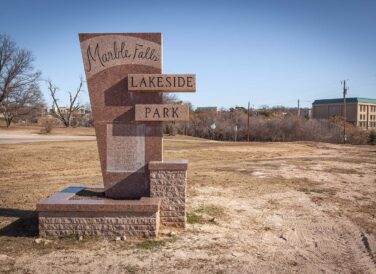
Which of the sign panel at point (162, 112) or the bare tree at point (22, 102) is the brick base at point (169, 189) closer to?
the sign panel at point (162, 112)

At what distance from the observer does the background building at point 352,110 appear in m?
81.9

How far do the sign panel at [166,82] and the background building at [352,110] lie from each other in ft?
258

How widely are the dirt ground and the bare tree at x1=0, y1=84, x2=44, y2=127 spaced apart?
3534cm

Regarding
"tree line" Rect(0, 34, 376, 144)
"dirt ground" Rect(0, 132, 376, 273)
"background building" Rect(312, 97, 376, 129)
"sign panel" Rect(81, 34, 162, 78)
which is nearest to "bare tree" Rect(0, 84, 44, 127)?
"tree line" Rect(0, 34, 376, 144)

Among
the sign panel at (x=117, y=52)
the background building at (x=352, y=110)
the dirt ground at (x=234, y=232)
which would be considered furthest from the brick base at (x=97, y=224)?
the background building at (x=352, y=110)

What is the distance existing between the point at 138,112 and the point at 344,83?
42589mm

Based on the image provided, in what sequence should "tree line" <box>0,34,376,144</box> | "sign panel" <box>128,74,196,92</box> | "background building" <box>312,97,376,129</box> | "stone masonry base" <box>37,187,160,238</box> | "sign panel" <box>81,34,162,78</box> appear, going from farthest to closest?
"background building" <box>312,97,376,129</box>
"tree line" <box>0,34,376,144</box>
"sign panel" <box>81,34,162,78</box>
"sign panel" <box>128,74,196,92</box>
"stone masonry base" <box>37,187,160,238</box>

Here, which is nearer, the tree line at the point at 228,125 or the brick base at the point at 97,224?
the brick base at the point at 97,224

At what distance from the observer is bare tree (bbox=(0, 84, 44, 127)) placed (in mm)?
46281

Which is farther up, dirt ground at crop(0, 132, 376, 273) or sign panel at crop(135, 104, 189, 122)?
sign panel at crop(135, 104, 189, 122)

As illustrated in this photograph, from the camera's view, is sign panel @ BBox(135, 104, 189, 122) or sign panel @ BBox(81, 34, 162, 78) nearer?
sign panel @ BBox(135, 104, 189, 122)

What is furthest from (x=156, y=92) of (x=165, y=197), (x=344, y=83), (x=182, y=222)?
(x=344, y=83)

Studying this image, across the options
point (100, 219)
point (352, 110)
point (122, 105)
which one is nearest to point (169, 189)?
point (100, 219)

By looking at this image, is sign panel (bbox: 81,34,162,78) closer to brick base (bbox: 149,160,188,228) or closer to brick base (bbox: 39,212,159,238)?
brick base (bbox: 149,160,188,228)
